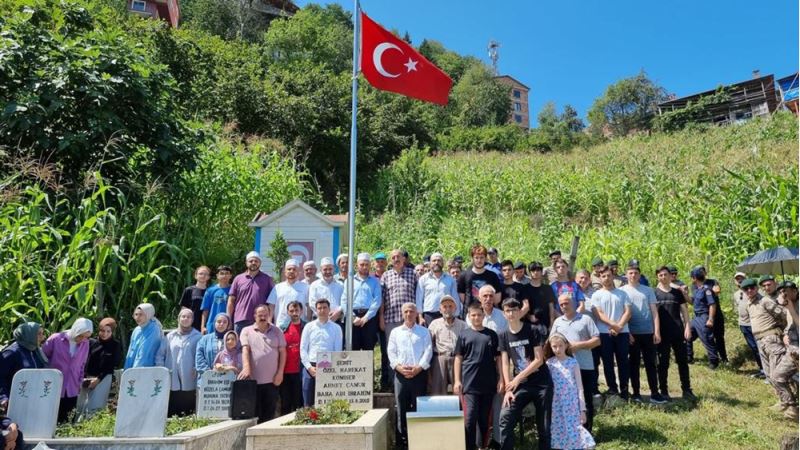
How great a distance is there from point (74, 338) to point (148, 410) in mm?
1438

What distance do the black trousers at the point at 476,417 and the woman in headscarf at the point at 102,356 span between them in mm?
3865

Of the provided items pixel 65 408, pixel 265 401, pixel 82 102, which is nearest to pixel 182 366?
pixel 265 401

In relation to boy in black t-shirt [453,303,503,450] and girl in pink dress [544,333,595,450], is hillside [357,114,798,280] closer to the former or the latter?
girl in pink dress [544,333,595,450]

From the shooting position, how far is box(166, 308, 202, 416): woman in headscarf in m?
5.99

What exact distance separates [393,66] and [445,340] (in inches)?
128

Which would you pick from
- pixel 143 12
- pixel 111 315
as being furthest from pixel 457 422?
pixel 143 12

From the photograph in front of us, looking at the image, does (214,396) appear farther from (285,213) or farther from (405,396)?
(285,213)

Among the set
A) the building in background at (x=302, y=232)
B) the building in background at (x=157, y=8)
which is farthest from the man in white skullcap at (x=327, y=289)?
the building in background at (x=157, y=8)

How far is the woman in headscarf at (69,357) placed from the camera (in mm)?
Answer: 5410

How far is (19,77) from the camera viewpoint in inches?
328

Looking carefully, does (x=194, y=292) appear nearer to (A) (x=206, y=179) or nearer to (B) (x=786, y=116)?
(A) (x=206, y=179)

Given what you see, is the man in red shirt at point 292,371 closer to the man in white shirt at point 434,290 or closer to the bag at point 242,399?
the bag at point 242,399

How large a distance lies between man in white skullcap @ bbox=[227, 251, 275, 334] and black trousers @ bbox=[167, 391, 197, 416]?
873 mm

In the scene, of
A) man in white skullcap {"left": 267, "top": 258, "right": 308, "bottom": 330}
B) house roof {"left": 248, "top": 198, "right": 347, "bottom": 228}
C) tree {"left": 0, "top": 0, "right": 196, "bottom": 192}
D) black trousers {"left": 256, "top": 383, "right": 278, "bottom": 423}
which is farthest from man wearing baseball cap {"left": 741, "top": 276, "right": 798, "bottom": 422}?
tree {"left": 0, "top": 0, "right": 196, "bottom": 192}
